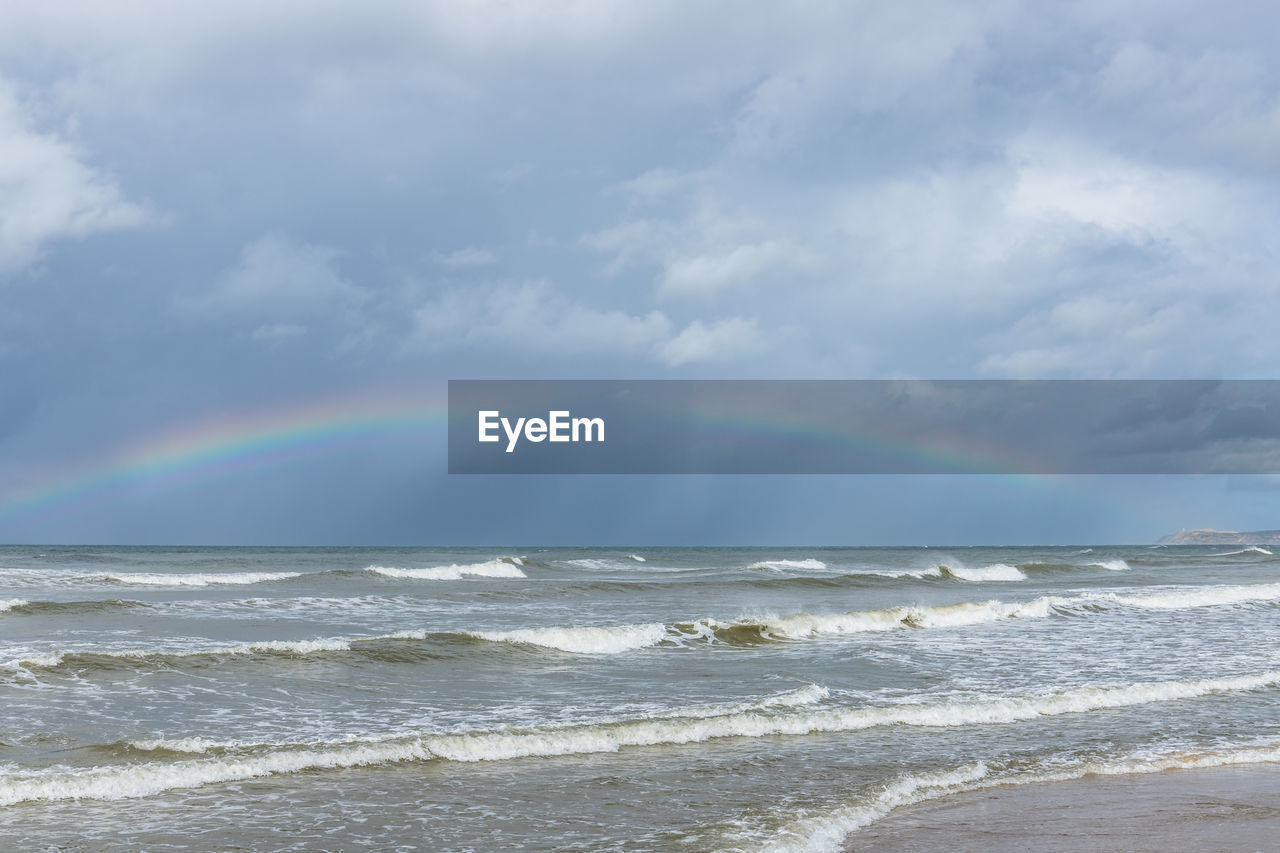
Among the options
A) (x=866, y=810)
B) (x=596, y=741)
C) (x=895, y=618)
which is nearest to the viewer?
(x=866, y=810)

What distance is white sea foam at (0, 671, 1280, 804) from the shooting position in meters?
8.59

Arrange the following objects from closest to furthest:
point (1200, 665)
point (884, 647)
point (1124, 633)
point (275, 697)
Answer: point (275, 697) < point (1200, 665) < point (884, 647) < point (1124, 633)

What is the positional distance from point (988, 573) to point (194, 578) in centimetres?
3851

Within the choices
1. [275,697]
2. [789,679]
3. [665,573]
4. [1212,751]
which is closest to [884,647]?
[789,679]

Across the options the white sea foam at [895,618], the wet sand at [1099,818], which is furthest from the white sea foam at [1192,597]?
the wet sand at [1099,818]

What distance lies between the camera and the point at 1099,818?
Answer: 7.95m

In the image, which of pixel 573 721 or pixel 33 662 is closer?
pixel 573 721

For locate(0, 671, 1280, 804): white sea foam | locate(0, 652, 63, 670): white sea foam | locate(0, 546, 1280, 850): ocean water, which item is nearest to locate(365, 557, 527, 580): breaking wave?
locate(0, 546, 1280, 850): ocean water

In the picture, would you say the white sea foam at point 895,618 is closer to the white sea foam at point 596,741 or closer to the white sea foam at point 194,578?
the white sea foam at point 596,741

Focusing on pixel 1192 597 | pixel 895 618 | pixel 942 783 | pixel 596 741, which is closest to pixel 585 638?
pixel 596 741

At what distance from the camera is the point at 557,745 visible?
10.3 meters

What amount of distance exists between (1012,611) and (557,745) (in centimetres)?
1929

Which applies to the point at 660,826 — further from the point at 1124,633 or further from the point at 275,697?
the point at 1124,633

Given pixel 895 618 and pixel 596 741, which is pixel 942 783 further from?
pixel 895 618
